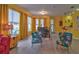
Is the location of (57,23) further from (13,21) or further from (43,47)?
(13,21)

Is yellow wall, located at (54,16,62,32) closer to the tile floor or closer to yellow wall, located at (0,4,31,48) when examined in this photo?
the tile floor

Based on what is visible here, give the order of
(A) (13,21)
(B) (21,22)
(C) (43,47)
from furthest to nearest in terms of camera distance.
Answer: (C) (43,47)
(B) (21,22)
(A) (13,21)

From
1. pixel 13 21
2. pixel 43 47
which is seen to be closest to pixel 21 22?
pixel 13 21

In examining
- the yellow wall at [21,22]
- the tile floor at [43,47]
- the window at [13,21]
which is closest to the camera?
the yellow wall at [21,22]

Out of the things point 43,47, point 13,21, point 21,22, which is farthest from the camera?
point 43,47

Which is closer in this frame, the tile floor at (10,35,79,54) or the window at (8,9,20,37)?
the window at (8,9,20,37)

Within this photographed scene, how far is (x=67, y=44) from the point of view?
3990 mm

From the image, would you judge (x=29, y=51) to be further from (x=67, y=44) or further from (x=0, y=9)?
(x=0, y=9)

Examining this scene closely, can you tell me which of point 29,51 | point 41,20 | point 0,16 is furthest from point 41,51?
point 0,16

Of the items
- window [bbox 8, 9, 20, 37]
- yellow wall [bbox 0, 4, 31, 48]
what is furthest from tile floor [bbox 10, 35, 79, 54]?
window [bbox 8, 9, 20, 37]

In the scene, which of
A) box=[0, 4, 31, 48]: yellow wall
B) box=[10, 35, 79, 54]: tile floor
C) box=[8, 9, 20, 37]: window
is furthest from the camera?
box=[10, 35, 79, 54]: tile floor

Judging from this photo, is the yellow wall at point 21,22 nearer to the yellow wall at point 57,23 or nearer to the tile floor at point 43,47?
the tile floor at point 43,47

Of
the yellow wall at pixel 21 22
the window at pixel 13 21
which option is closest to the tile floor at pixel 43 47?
the yellow wall at pixel 21 22

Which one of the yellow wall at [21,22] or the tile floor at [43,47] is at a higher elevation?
the yellow wall at [21,22]
